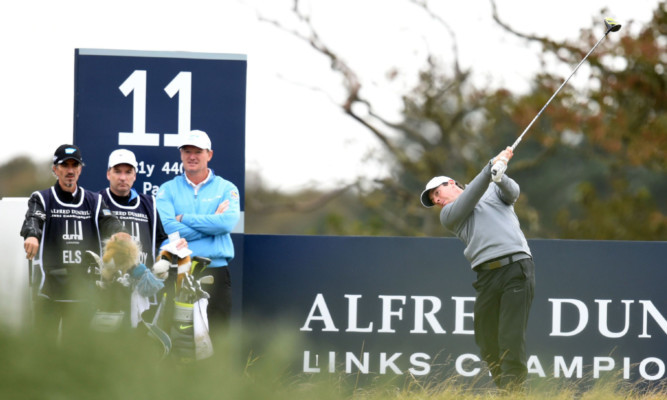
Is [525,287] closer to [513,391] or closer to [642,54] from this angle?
[513,391]

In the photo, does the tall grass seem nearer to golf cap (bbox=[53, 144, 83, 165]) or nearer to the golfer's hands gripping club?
the golfer's hands gripping club

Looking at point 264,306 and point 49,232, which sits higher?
point 49,232

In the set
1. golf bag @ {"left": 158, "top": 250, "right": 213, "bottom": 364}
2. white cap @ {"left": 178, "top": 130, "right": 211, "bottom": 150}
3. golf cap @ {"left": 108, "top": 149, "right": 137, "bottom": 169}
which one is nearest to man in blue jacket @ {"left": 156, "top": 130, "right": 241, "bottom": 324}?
white cap @ {"left": 178, "top": 130, "right": 211, "bottom": 150}

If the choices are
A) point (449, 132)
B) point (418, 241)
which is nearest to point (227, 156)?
point (418, 241)

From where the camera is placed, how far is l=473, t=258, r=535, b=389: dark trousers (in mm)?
5652

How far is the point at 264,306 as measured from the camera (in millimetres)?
7305

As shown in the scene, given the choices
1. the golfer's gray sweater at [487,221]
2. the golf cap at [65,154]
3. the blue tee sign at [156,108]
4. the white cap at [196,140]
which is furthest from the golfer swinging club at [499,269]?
the golf cap at [65,154]

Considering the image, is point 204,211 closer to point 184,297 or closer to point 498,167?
point 184,297

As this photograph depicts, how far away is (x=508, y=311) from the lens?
5.68m

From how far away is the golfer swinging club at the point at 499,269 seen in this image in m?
5.65

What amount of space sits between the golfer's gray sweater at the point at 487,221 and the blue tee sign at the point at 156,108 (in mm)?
1931

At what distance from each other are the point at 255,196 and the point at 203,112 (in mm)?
11887

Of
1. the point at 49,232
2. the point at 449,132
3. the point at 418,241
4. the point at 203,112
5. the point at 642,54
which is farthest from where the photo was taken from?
the point at 449,132

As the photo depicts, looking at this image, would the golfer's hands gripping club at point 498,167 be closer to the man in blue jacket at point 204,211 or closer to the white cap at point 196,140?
the man in blue jacket at point 204,211
